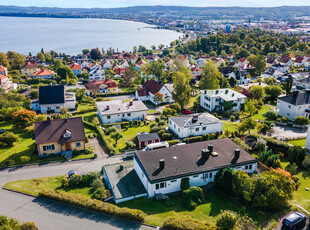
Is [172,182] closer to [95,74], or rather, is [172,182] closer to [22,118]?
[22,118]

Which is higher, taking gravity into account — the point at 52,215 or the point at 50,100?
the point at 50,100

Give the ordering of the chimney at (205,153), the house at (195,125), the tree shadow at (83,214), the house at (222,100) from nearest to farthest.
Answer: the tree shadow at (83,214)
the chimney at (205,153)
the house at (195,125)
the house at (222,100)

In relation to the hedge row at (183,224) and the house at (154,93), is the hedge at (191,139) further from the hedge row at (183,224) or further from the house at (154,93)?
the house at (154,93)

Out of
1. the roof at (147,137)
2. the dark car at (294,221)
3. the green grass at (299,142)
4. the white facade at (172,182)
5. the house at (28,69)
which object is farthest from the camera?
the house at (28,69)

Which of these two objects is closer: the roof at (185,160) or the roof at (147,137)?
the roof at (185,160)

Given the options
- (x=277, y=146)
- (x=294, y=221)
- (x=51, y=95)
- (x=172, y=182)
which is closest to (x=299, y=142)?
(x=277, y=146)

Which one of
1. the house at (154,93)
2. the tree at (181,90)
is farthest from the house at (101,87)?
the tree at (181,90)
